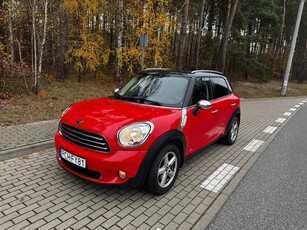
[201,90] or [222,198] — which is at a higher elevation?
[201,90]

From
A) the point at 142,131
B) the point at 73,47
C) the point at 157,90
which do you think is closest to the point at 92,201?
the point at 142,131

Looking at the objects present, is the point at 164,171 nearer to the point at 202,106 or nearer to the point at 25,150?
the point at 202,106

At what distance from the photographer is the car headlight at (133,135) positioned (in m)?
2.76

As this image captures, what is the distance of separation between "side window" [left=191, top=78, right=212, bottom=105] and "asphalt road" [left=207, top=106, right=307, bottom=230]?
153 cm

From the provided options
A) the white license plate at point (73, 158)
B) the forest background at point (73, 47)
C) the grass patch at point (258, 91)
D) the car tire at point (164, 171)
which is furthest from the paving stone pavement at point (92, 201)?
the grass patch at point (258, 91)

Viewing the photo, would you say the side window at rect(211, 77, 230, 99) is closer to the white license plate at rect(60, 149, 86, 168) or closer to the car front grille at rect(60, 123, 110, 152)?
the car front grille at rect(60, 123, 110, 152)

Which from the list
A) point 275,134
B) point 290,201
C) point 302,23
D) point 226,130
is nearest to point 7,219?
point 290,201

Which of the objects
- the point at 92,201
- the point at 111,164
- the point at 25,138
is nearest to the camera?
the point at 111,164

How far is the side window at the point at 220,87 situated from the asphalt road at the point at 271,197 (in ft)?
5.07

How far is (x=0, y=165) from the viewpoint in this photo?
378 centimetres

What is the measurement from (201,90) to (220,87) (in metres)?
0.98

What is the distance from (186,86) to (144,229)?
2208 millimetres

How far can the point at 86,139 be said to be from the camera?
9.55 ft

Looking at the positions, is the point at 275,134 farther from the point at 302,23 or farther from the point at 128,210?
the point at 302,23
